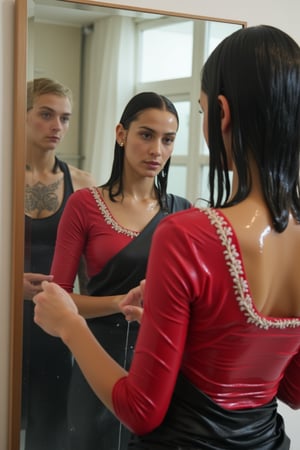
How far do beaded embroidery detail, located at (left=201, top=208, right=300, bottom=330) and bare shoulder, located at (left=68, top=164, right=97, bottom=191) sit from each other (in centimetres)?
66

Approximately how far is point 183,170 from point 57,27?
0.46 metres

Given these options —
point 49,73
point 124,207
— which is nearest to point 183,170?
point 124,207

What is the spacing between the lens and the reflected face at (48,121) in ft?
4.08

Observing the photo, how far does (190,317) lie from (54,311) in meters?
0.21

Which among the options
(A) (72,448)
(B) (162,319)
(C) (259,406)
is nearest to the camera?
(B) (162,319)

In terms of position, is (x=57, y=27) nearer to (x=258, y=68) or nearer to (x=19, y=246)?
(x=19, y=246)

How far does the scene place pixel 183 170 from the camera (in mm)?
1403

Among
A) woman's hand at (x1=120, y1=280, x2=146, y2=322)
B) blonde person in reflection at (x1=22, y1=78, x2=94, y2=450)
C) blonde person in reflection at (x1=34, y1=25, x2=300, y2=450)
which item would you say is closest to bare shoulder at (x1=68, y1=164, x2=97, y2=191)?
blonde person in reflection at (x1=22, y1=78, x2=94, y2=450)

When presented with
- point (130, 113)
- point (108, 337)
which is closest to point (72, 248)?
point (108, 337)

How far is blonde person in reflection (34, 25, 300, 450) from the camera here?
684 millimetres

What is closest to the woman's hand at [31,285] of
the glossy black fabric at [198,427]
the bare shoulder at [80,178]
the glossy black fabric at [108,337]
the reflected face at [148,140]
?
the glossy black fabric at [108,337]

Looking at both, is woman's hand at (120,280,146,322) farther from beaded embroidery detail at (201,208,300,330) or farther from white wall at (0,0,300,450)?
white wall at (0,0,300,450)

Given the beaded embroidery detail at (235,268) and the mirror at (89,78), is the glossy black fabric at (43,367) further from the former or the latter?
the beaded embroidery detail at (235,268)

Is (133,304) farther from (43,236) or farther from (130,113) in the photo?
(130,113)
